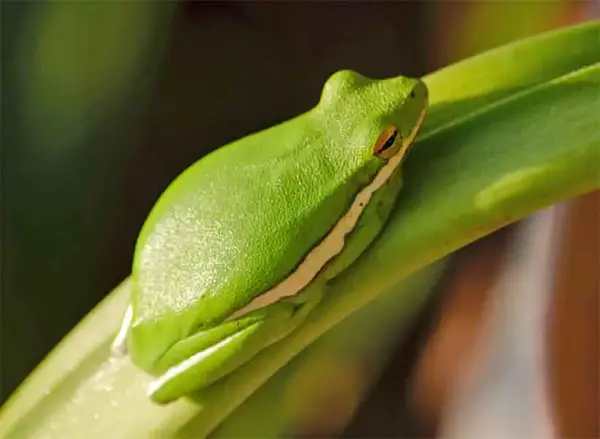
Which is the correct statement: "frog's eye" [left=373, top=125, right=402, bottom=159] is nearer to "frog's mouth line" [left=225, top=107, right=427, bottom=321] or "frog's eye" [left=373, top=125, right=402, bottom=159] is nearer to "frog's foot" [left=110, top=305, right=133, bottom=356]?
"frog's mouth line" [left=225, top=107, right=427, bottom=321]

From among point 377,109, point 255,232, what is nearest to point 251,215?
point 255,232

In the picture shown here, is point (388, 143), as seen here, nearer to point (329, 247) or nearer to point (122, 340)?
point (329, 247)

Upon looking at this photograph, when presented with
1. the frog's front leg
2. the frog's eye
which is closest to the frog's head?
the frog's eye

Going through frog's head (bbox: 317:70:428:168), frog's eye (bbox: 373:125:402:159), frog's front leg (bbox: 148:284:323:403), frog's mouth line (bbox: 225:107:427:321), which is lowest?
frog's front leg (bbox: 148:284:323:403)

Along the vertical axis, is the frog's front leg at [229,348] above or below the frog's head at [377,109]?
below

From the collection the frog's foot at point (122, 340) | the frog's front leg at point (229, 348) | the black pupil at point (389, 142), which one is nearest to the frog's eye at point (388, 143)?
the black pupil at point (389, 142)

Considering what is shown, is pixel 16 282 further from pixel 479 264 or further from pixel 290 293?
pixel 479 264

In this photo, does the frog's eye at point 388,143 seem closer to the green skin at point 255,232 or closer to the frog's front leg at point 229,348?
the green skin at point 255,232

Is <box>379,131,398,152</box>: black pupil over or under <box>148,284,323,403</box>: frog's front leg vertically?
over
